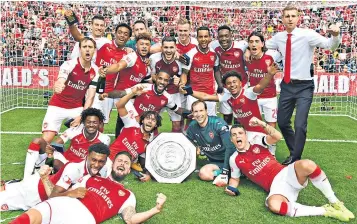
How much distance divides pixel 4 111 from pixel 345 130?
8564 mm

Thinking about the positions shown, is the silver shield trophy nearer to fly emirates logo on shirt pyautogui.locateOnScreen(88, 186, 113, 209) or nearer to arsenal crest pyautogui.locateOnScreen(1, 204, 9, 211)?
fly emirates logo on shirt pyautogui.locateOnScreen(88, 186, 113, 209)

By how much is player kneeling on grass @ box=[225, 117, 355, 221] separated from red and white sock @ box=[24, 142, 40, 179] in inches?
92.1

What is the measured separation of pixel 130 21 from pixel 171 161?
10.4 metres

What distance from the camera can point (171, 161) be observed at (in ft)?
16.7

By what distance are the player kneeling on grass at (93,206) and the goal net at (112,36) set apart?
817cm

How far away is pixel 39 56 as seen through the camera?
1290 centimetres

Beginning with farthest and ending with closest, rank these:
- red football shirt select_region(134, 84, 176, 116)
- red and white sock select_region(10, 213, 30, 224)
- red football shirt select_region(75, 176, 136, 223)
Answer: red football shirt select_region(134, 84, 176, 116), red football shirt select_region(75, 176, 136, 223), red and white sock select_region(10, 213, 30, 224)

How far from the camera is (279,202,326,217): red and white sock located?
13.3 ft

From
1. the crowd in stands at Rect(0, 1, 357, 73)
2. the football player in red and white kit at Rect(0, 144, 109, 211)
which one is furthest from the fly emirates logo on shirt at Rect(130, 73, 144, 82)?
the crowd in stands at Rect(0, 1, 357, 73)

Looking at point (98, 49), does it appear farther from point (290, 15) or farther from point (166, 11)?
point (166, 11)

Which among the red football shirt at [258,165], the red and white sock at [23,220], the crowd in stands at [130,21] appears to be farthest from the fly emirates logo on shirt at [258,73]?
the crowd in stands at [130,21]

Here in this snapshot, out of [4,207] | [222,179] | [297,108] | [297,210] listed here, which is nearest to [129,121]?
[222,179]

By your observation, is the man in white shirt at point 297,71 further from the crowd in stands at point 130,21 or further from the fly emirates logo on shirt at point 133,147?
the crowd in stands at point 130,21

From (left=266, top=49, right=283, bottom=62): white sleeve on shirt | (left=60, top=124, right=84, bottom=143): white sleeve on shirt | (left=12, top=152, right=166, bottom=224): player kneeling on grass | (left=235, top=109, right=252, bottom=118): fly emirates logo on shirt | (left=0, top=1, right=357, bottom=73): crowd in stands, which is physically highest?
→ (left=0, top=1, right=357, bottom=73): crowd in stands
